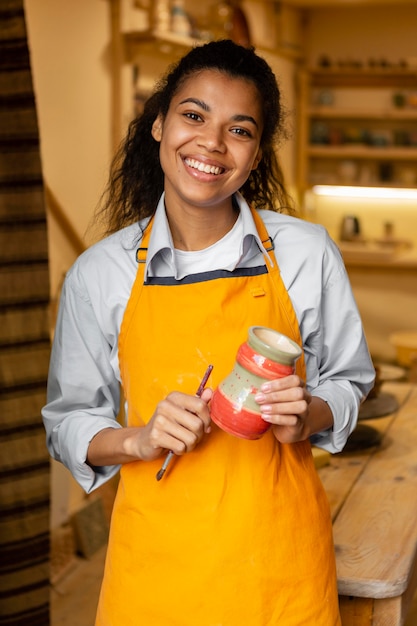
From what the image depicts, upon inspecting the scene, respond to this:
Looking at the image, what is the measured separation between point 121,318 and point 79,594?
8.24ft

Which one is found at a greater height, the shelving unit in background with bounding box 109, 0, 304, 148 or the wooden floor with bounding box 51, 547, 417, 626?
the shelving unit in background with bounding box 109, 0, 304, 148

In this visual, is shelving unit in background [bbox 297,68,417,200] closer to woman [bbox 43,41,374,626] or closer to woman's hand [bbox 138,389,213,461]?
woman [bbox 43,41,374,626]

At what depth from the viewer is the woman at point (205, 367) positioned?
1.45 m

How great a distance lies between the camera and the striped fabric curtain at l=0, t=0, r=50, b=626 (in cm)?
223

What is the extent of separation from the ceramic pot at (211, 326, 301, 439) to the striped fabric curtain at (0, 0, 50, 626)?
1151 millimetres

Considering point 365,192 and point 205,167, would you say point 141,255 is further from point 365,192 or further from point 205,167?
point 365,192

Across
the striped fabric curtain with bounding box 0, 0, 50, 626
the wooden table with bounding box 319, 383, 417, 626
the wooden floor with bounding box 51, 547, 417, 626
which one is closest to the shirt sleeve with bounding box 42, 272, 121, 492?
the wooden table with bounding box 319, 383, 417, 626

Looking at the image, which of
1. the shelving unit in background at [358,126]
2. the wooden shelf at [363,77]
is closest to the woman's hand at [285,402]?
the shelving unit in background at [358,126]

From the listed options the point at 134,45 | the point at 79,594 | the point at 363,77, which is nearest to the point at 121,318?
the point at 79,594

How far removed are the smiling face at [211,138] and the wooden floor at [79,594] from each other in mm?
2259

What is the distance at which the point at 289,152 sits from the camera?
291 inches

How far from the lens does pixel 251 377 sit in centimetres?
125

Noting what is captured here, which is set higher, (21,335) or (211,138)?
(211,138)

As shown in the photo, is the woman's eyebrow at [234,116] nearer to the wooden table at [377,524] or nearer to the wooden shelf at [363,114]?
the wooden table at [377,524]
